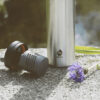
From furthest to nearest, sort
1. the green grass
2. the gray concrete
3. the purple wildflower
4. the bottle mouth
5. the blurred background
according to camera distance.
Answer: the blurred background < the green grass < the bottle mouth < the purple wildflower < the gray concrete

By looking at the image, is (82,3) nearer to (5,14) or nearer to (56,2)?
(5,14)

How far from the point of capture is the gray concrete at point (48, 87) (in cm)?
131

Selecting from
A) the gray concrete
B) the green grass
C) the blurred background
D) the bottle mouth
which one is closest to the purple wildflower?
the gray concrete

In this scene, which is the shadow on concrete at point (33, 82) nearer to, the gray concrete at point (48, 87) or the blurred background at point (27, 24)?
the gray concrete at point (48, 87)

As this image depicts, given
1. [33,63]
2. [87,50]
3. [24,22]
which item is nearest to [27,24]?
[24,22]

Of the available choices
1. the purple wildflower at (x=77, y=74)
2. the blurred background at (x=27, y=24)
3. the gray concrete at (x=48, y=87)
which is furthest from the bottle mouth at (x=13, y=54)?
the blurred background at (x=27, y=24)

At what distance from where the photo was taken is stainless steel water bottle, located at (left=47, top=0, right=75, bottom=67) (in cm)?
172

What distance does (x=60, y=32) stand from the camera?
174 centimetres

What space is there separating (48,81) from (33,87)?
12 centimetres

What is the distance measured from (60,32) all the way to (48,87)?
0.43 metres

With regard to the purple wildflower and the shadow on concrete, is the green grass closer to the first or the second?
the shadow on concrete

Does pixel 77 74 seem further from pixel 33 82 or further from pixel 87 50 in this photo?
pixel 87 50

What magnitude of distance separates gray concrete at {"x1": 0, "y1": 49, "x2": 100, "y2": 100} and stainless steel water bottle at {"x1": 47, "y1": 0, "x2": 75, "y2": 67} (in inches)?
3.7

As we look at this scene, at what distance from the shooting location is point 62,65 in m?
1.79
